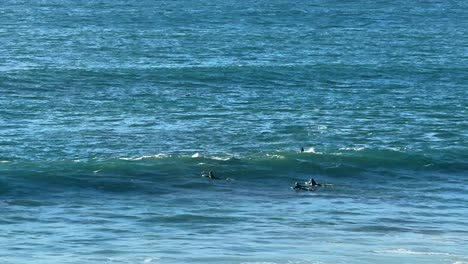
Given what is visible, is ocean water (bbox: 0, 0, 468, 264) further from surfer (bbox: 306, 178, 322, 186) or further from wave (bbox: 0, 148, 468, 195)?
surfer (bbox: 306, 178, 322, 186)

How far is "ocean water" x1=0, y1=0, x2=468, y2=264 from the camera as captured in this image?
5194 cm

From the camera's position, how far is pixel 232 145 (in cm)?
7194

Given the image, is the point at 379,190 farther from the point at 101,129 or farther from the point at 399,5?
the point at 399,5

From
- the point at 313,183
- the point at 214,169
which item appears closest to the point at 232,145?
the point at 214,169

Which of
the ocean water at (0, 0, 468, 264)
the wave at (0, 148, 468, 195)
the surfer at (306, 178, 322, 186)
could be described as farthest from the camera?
the wave at (0, 148, 468, 195)

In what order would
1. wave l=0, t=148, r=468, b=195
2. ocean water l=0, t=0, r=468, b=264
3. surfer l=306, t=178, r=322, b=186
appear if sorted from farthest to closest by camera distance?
wave l=0, t=148, r=468, b=195
surfer l=306, t=178, r=322, b=186
ocean water l=0, t=0, r=468, b=264

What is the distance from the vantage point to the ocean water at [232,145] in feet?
170

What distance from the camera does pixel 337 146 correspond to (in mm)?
72000

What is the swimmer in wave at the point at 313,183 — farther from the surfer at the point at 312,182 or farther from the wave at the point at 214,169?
the wave at the point at 214,169

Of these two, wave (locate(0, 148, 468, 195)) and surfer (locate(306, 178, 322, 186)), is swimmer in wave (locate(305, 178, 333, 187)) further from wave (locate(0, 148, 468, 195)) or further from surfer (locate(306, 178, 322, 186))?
wave (locate(0, 148, 468, 195))

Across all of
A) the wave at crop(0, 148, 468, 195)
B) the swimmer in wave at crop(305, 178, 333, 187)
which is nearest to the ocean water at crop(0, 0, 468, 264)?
the wave at crop(0, 148, 468, 195)

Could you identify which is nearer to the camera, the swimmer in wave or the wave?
the swimmer in wave

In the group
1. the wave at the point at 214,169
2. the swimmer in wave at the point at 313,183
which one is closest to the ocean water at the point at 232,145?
the wave at the point at 214,169

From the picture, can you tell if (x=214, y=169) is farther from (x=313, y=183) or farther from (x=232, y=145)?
(x=232, y=145)
